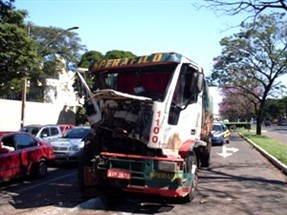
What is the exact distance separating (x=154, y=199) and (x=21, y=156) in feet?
14.2

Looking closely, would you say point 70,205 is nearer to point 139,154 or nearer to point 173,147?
point 139,154

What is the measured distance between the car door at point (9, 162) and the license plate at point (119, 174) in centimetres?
396

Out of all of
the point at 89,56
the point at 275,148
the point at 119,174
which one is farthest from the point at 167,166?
the point at 89,56

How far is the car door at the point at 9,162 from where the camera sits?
11.2 meters

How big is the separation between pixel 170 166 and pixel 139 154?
2.52ft

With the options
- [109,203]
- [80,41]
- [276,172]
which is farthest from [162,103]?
[80,41]

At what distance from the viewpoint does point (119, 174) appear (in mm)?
8375

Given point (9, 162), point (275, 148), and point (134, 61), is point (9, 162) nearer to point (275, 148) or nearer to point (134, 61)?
point (134, 61)

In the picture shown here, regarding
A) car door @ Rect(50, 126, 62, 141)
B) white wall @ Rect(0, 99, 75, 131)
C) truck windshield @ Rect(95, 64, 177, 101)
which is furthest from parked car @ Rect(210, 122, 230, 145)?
truck windshield @ Rect(95, 64, 177, 101)

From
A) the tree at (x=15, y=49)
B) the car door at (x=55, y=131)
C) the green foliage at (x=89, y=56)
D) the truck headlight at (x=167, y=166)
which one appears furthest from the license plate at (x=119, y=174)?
the green foliage at (x=89, y=56)

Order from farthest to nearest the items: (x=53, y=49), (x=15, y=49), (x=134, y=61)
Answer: (x=53, y=49) < (x=15, y=49) < (x=134, y=61)

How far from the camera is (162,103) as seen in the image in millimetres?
8383

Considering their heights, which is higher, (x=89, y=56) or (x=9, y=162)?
(x=89, y=56)

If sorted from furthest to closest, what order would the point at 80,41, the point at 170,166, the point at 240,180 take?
the point at 80,41 → the point at 240,180 → the point at 170,166
